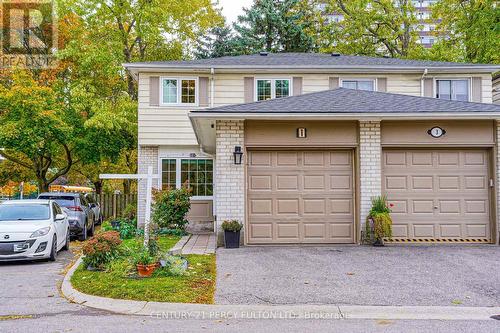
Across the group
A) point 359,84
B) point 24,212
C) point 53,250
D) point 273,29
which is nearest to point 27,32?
point 273,29

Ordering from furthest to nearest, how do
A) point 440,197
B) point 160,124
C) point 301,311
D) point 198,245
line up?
point 160,124 → point 198,245 → point 440,197 → point 301,311

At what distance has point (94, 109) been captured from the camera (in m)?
20.4

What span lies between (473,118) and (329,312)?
24.0ft

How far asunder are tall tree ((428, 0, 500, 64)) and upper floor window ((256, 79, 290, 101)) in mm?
12599

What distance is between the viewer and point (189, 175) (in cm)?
1692

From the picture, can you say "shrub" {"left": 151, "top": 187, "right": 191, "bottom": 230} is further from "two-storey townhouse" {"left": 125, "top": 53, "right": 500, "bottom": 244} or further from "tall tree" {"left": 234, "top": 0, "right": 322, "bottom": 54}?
"tall tree" {"left": 234, "top": 0, "right": 322, "bottom": 54}

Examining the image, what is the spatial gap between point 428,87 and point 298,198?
29.2 feet

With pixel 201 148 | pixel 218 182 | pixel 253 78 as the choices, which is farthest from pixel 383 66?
pixel 218 182

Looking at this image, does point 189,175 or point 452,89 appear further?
point 452,89

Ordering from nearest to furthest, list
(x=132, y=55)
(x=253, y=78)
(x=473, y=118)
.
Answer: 1. (x=473, y=118)
2. (x=253, y=78)
3. (x=132, y=55)

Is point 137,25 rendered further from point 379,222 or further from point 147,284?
point 147,284

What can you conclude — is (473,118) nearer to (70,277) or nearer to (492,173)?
(492,173)

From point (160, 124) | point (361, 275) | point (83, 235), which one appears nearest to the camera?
point (361, 275)

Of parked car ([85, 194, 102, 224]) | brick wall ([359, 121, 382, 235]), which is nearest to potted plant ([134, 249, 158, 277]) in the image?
brick wall ([359, 121, 382, 235])
